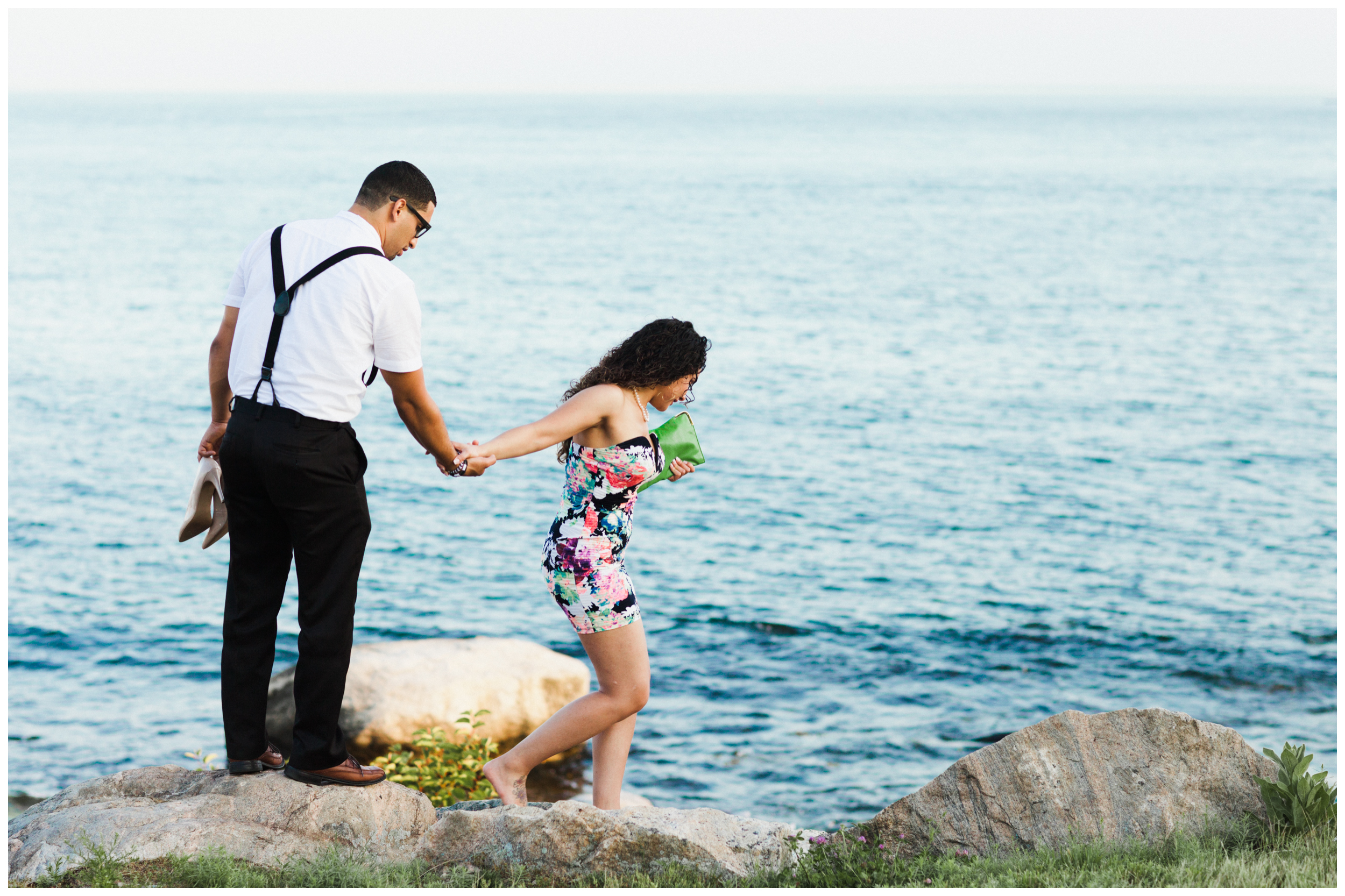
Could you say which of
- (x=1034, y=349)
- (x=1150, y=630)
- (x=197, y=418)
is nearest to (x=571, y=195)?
(x=1034, y=349)

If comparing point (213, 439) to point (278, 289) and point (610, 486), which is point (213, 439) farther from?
point (610, 486)

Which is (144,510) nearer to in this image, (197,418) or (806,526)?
(197,418)

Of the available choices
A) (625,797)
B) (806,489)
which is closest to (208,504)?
(625,797)

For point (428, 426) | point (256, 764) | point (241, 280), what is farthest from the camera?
point (256, 764)

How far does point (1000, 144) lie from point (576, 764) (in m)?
110

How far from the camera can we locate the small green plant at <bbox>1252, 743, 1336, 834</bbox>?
546cm

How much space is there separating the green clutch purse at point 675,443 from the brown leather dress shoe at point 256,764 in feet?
7.26

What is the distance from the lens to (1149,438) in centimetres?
2361

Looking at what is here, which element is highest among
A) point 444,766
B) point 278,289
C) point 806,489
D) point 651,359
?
point 278,289

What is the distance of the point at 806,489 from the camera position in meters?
20.6

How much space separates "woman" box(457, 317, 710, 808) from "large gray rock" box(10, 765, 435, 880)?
101cm

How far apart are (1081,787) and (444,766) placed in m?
6.09

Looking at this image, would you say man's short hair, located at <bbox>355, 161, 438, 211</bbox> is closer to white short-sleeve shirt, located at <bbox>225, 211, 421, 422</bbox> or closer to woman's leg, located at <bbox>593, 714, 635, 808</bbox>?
white short-sleeve shirt, located at <bbox>225, 211, 421, 422</bbox>

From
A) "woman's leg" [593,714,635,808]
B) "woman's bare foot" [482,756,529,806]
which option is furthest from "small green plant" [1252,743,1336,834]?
"woman's bare foot" [482,756,529,806]
